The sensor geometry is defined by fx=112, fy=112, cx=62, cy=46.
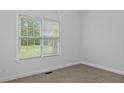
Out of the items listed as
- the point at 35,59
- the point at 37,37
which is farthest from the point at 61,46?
the point at 35,59

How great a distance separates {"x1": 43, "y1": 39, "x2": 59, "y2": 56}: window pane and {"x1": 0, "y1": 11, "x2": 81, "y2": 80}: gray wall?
21cm

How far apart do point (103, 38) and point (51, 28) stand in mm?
2044

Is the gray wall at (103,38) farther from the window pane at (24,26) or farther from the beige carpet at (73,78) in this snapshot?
the window pane at (24,26)

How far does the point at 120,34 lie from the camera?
3770 mm

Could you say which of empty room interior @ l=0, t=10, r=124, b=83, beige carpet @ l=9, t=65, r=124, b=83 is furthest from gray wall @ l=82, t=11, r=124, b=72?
beige carpet @ l=9, t=65, r=124, b=83

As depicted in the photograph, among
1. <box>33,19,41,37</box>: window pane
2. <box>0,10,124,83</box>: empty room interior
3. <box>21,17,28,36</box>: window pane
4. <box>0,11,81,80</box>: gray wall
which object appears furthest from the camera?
<box>33,19,41,37</box>: window pane

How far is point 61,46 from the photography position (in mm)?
4480

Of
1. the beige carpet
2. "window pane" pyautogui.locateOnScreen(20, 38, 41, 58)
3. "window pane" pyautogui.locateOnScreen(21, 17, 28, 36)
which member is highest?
"window pane" pyautogui.locateOnScreen(21, 17, 28, 36)

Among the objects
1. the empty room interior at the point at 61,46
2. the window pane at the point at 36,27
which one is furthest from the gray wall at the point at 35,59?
the window pane at the point at 36,27

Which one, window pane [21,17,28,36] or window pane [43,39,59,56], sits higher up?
window pane [21,17,28,36]

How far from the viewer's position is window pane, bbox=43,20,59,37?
404 cm

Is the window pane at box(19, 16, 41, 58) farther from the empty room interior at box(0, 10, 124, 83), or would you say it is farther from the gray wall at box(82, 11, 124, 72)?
the gray wall at box(82, 11, 124, 72)

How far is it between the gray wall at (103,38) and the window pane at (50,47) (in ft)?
4.78
